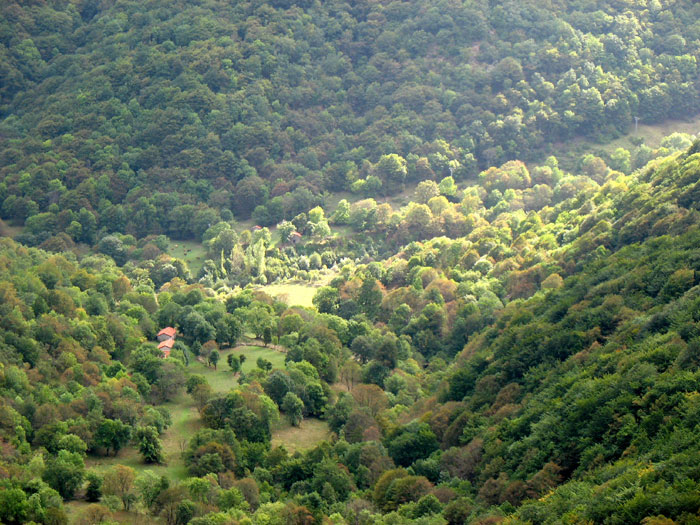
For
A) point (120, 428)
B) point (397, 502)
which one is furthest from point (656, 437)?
point (120, 428)

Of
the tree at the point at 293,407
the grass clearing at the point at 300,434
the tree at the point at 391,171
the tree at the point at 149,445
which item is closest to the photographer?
the tree at the point at 149,445

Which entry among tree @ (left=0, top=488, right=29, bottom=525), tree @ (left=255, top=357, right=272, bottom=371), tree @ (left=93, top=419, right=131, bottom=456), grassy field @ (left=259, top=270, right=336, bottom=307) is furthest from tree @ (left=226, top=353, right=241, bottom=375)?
tree @ (left=0, top=488, right=29, bottom=525)

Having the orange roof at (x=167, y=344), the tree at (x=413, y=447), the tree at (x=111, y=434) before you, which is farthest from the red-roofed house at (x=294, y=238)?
the tree at (x=413, y=447)

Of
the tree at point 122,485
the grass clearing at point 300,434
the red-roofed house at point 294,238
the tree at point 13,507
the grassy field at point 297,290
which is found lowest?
the red-roofed house at point 294,238

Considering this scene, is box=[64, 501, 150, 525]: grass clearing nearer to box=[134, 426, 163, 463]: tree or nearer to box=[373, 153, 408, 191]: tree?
box=[134, 426, 163, 463]: tree

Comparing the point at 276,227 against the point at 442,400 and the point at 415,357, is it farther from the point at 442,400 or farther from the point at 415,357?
the point at 442,400

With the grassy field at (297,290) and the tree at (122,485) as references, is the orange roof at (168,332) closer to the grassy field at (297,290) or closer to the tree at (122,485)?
the grassy field at (297,290)
